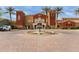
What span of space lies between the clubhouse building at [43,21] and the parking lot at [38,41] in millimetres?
71

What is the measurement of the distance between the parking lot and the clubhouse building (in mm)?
71

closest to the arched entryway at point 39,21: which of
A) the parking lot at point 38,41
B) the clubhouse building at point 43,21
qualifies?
the clubhouse building at point 43,21

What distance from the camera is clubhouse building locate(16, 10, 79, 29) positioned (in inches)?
97.1

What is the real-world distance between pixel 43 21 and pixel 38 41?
233 millimetres

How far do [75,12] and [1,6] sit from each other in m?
0.83

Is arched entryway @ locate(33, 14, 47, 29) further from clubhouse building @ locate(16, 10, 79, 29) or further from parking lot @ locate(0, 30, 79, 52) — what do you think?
parking lot @ locate(0, 30, 79, 52)

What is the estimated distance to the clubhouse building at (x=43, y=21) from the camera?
97.1 inches

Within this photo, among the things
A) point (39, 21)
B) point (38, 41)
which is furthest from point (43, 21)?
point (38, 41)

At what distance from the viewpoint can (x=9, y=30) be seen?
2486 millimetres

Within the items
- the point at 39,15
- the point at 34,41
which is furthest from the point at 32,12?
the point at 34,41

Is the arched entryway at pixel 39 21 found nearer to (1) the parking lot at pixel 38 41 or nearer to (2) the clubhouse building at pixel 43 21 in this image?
(2) the clubhouse building at pixel 43 21

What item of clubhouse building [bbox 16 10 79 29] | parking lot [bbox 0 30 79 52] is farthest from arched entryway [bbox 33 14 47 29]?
parking lot [bbox 0 30 79 52]
